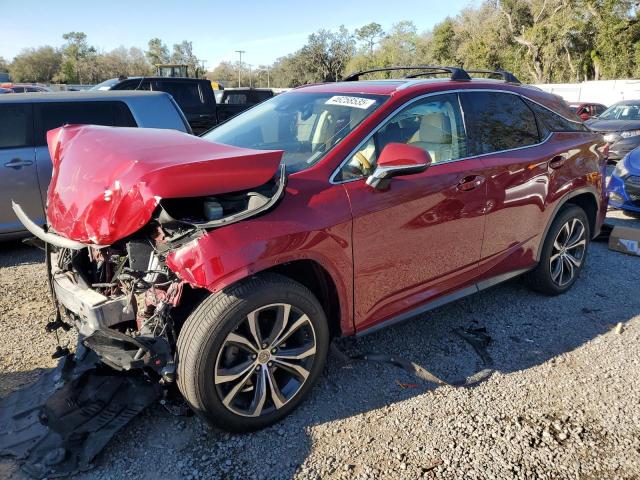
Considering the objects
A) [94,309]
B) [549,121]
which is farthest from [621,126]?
[94,309]

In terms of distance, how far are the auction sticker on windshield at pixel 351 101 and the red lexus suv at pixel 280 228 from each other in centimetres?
1

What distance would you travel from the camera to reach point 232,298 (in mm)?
2438

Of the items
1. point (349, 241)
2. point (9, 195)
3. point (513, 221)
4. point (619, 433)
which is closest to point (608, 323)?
point (513, 221)

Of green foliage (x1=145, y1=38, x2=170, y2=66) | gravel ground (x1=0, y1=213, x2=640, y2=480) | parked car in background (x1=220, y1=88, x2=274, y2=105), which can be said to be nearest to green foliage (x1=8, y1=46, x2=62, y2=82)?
green foliage (x1=145, y1=38, x2=170, y2=66)

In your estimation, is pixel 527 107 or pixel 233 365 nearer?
pixel 233 365

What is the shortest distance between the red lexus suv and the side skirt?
1cm

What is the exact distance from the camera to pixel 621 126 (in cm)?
1238

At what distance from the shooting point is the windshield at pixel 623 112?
518 inches

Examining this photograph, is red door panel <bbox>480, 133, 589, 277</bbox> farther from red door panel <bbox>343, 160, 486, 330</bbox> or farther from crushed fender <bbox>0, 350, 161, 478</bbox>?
crushed fender <bbox>0, 350, 161, 478</bbox>

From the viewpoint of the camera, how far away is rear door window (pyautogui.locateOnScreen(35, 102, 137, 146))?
18.0 feet

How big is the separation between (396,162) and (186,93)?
10109mm

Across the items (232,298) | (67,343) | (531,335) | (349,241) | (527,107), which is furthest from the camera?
(527,107)

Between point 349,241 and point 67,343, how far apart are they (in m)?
2.27

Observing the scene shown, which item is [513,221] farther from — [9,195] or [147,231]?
[9,195]
